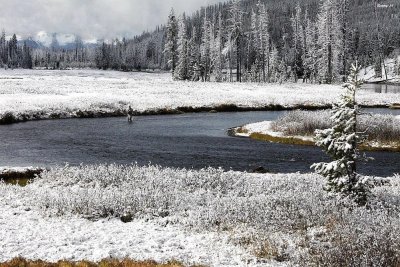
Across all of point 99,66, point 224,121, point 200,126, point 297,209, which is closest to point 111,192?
point 297,209

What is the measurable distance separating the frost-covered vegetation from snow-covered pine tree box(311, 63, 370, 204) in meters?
17.8

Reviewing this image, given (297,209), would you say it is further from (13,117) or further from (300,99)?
(300,99)

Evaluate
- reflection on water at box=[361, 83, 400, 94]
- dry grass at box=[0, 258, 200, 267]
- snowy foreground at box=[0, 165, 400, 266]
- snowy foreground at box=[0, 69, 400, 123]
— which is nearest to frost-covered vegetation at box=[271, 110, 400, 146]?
snowy foreground at box=[0, 165, 400, 266]

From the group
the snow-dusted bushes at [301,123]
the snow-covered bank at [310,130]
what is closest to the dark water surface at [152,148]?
the snow-covered bank at [310,130]

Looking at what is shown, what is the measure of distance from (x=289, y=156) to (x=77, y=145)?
12998 millimetres

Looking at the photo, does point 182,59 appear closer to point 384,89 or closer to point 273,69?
point 273,69

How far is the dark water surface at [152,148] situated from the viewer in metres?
23.7

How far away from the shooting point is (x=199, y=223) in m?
11.7

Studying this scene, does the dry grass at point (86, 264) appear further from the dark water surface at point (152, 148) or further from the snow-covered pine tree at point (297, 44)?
the snow-covered pine tree at point (297, 44)

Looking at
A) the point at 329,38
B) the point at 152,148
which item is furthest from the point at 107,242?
the point at 329,38

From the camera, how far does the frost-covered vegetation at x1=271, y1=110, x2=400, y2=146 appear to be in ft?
97.2

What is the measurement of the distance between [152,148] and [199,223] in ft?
54.0

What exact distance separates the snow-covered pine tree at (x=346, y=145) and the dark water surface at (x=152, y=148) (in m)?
8.63

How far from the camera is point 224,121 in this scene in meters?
42.4
